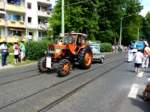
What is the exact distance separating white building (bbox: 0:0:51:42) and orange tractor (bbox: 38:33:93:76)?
35608 millimetres

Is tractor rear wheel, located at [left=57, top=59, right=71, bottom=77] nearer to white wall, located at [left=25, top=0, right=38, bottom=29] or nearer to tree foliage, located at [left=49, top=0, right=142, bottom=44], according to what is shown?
tree foliage, located at [left=49, top=0, right=142, bottom=44]

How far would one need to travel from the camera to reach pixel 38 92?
13.1m

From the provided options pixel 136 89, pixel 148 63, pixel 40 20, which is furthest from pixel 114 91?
pixel 40 20

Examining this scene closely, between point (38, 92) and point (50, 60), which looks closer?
point (38, 92)

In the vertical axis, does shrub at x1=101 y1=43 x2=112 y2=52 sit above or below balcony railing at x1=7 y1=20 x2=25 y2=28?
below

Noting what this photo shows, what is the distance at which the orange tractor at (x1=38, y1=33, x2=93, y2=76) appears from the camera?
60.9 feet

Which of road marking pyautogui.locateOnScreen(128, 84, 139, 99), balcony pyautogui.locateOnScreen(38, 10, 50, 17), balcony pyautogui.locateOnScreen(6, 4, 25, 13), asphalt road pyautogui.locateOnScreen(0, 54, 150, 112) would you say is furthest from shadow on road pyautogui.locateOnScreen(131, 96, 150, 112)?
balcony pyautogui.locateOnScreen(38, 10, 50, 17)

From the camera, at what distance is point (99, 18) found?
223 ft

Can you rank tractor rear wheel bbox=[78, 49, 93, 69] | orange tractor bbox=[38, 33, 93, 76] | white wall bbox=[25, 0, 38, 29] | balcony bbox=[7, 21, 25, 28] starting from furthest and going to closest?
white wall bbox=[25, 0, 38, 29], balcony bbox=[7, 21, 25, 28], tractor rear wheel bbox=[78, 49, 93, 69], orange tractor bbox=[38, 33, 93, 76]

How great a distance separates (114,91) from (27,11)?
58108mm

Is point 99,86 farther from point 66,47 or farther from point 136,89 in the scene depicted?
point 66,47

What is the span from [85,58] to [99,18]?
47.0 meters

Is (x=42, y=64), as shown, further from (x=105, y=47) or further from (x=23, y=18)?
(x=23, y=18)

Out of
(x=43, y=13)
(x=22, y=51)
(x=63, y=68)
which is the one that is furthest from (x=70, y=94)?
(x=43, y=13)
